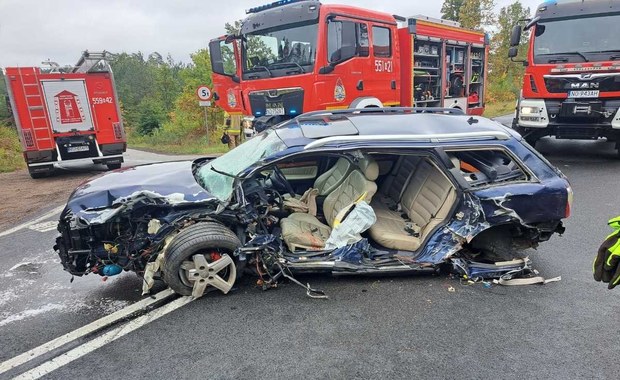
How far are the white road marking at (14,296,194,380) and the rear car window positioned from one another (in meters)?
2.69

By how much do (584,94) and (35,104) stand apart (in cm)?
1205

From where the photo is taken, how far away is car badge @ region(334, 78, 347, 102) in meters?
7.57

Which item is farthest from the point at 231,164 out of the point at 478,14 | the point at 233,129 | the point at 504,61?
the point at 504,61

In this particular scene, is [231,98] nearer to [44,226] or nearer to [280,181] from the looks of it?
[44,226]

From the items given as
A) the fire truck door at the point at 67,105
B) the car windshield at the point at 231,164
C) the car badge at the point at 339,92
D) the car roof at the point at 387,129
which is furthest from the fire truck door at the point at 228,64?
the car roof at the point at 387,129

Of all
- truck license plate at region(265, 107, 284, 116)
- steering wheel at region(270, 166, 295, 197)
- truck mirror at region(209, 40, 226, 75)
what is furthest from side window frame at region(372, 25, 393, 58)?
steering wheel at region(270, 166, 295, 197)

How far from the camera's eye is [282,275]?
144 inches

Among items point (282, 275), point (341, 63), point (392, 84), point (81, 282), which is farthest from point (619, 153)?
point (81, 282)

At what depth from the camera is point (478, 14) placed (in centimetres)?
2634

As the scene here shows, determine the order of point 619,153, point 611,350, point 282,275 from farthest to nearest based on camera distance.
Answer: point 619,153 < point 282,275 < point 611,350

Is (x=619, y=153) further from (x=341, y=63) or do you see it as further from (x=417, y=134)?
(x=417, y=134)

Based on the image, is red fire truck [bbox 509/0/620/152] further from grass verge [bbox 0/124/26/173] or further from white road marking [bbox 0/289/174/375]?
grass verge [bbox 0/124/26/173]

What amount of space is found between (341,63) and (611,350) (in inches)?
237

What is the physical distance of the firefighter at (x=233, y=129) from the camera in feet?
34.1
